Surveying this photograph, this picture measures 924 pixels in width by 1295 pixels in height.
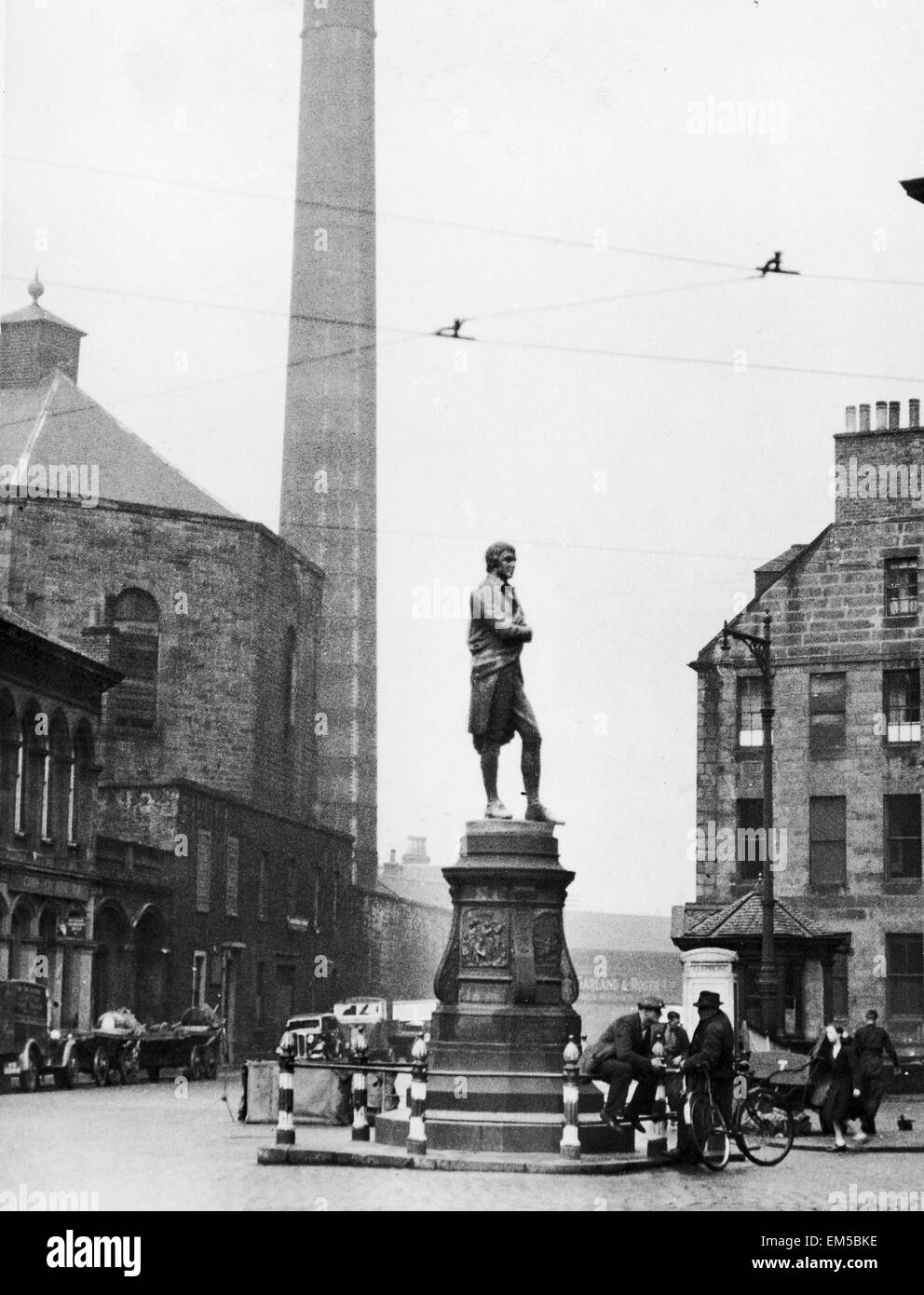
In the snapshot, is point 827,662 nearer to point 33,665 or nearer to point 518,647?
point 33,665

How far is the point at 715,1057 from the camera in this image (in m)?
18.9

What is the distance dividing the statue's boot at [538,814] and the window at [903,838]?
85.5 ft

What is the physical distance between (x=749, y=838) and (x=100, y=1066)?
1628 centimetres

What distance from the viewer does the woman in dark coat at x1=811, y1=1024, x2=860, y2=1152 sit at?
22.7 meters

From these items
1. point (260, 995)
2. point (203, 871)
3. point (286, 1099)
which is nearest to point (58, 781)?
point (203, 871)

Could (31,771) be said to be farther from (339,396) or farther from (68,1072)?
(339,396)

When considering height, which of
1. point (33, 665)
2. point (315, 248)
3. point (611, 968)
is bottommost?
point (611, 968)

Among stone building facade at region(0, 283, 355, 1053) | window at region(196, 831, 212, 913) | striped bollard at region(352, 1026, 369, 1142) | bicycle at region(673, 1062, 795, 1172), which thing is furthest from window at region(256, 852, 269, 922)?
bicycle at region(673, 1062, 795, 1172)

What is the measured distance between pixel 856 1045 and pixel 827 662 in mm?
22519

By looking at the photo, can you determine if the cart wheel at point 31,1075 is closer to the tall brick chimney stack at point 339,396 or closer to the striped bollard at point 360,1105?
the striped bollard at point 360,1105

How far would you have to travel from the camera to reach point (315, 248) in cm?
7375

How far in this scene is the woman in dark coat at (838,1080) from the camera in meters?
22.7
